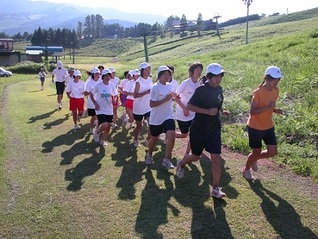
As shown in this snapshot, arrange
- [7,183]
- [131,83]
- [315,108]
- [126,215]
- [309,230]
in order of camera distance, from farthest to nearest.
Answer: [131,83] < [315,108] < [7,183] < [126,215] < [309,230]

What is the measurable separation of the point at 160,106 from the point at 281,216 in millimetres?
2800

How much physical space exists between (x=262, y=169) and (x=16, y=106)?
1212 cm

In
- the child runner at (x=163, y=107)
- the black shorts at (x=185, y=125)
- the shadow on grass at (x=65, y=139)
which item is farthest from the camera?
the shadow on grass at (x=65, y=139)

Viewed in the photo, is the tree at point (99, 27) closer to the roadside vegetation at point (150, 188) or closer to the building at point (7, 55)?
the building at point (7, 55)

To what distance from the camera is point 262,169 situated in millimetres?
6738

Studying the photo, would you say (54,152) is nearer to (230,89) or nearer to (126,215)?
(126,215)

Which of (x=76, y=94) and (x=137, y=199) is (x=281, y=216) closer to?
(x=137, y=199)

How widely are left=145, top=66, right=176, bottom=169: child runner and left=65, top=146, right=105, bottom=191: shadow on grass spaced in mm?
1382

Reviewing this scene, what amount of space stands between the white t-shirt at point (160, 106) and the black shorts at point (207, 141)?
1.24m

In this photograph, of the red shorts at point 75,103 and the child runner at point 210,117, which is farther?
the red shorts at point 75,103

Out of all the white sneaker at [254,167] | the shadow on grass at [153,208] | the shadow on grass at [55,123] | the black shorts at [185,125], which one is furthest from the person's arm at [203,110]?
the shadow on grass at [55,123]

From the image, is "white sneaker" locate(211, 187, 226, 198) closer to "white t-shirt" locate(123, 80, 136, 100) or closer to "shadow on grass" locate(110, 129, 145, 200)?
"shadow on grass" locate(110, 129, 145, 200)

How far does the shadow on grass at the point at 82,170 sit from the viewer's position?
6.23m

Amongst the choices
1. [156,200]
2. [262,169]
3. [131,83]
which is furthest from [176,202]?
[131,83]
